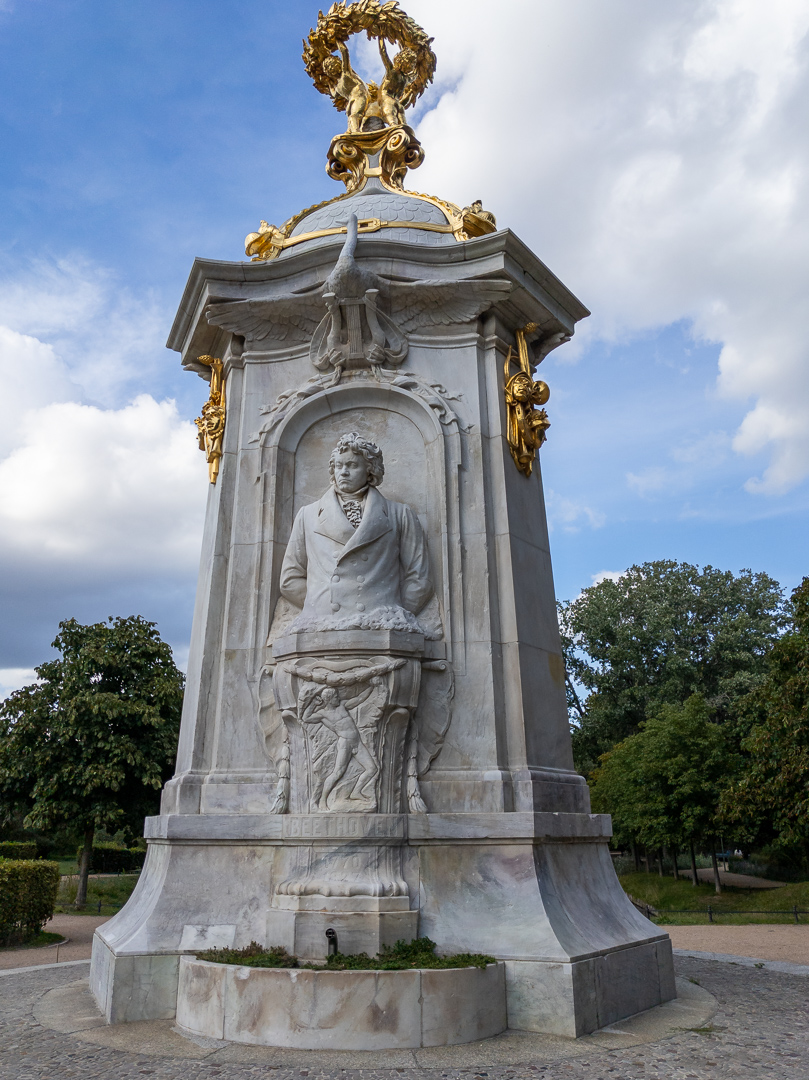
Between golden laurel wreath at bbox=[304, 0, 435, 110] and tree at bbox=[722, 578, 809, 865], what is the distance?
16.4 m

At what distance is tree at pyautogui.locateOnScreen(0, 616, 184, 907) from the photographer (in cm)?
2306

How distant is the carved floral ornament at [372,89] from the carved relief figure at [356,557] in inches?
197

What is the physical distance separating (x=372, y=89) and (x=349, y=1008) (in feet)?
43.0

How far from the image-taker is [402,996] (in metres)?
6.75

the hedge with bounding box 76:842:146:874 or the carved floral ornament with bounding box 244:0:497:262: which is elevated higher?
the carved floral ornament with bounding box 244:0:497:262

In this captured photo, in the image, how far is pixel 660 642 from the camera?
45.4 metres

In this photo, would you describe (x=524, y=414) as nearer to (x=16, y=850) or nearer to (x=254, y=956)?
(x=254, y=956)

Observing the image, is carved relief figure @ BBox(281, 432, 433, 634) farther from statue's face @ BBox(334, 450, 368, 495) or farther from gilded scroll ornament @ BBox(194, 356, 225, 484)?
gilded scroll ornament @ BBox(194, 356, 225, 484)

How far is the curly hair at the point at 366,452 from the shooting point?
9477 mm

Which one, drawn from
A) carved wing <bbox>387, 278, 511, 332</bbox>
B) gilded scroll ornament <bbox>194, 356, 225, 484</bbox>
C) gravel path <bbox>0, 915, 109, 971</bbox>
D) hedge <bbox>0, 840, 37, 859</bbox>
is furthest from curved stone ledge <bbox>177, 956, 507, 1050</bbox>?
hedge <bbox>0, 840, 37, 859</bbox>

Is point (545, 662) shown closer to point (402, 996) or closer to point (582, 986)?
point (582, 986)

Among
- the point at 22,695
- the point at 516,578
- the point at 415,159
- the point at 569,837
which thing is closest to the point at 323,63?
the point at 415,159

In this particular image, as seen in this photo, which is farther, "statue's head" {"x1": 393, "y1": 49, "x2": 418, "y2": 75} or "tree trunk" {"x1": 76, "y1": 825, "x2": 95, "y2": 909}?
"tree trunk" {"x1": 76, "y1": 825, "x2": 95, "y2": 909}

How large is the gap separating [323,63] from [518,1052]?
14.0 meters
